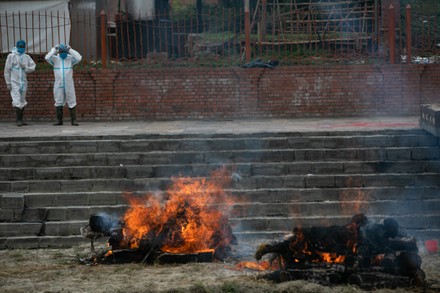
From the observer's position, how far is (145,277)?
9.11m

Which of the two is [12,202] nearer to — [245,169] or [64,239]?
[64,239]

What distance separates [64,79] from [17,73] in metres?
1.10

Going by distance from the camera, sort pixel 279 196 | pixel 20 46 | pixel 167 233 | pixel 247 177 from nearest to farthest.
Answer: pixel 167 233, pixel 279 196, pixel 247 177, pixel 20 46

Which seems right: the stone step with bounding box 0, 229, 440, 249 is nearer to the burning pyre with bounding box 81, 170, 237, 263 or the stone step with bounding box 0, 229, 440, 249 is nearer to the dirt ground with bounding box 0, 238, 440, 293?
the dirt ground with bounding box 0, 238, 440, 293

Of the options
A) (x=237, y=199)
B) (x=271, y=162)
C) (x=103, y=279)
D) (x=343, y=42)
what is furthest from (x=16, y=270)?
(x=343, y=42)

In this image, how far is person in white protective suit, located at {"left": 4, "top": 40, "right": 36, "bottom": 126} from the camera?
17.2 metres

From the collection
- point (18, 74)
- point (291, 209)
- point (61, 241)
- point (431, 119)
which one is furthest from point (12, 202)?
point (431, 119)

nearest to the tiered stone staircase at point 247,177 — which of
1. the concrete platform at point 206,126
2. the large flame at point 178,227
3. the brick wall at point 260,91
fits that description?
the concrete platform at point 206,126

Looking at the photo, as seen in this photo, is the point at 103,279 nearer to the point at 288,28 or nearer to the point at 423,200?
the point at 423,200

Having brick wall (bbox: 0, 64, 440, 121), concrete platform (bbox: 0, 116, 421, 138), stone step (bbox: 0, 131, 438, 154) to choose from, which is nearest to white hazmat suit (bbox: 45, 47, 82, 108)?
concrete platform (bbox: 0, 116, 421, 138)

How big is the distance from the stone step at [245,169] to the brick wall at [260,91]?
17.2 feet

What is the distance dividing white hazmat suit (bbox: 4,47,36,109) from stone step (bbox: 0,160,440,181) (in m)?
4.92

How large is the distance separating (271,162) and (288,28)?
22.9ft

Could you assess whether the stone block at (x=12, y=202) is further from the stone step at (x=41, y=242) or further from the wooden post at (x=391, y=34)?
the wooden post at (x=391, y=34)
